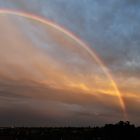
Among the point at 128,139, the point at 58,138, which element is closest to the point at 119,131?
the point at 128,139

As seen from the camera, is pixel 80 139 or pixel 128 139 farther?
pixel 80 139

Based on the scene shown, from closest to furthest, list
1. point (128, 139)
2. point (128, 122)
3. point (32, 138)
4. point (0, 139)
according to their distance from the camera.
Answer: point (128, 139)
point (128, 122)
point (0, 139)
point (32, 138)

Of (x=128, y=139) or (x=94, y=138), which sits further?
(x=94, y=138)

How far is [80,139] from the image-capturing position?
12675cm

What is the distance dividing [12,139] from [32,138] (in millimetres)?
7841

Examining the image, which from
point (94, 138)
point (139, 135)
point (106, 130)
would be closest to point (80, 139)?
point (94, 138)

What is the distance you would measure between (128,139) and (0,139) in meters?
38.3

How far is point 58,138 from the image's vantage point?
429 feet

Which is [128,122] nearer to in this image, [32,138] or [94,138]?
[94,138]

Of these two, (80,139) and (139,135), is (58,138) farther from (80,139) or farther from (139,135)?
(139,135)

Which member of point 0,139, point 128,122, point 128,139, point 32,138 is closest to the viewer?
point 128,139

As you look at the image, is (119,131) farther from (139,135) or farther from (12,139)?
(12,139)

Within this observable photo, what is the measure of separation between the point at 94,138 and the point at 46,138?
1612 centimetres

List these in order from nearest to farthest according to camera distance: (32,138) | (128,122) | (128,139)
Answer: (128,139) < (128,122) < (32,138)
